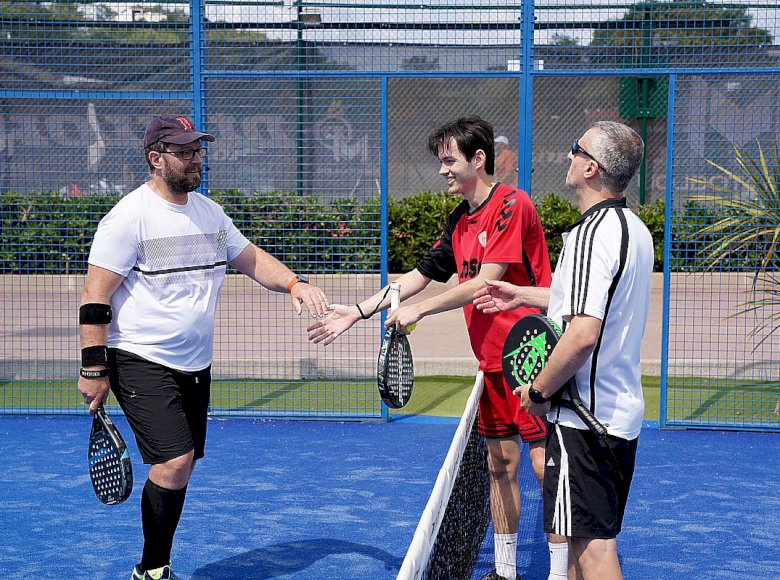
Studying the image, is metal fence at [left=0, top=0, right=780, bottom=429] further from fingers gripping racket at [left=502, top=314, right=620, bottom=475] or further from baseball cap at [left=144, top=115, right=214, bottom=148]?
fingers gripping racket at [left=502, top=314, right=620, bottom=475]

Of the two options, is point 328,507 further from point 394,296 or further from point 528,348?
point 528,348

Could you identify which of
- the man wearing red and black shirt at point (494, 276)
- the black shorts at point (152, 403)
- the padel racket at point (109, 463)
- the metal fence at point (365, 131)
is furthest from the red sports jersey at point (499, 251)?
the metal fence at point (365, 131)

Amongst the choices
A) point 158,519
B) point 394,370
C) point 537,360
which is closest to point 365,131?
point 394,370

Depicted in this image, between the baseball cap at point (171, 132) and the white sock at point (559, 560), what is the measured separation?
2.34 metres

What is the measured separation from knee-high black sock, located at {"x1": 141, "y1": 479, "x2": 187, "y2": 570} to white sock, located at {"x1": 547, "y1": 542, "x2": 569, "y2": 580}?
163 centimetres

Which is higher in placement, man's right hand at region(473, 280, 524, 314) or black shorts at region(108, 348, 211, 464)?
man's right hand at region(473, 280, 524, 314)

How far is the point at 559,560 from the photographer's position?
417 centimetres

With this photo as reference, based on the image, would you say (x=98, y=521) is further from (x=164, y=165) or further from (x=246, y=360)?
(x=246, y=360)

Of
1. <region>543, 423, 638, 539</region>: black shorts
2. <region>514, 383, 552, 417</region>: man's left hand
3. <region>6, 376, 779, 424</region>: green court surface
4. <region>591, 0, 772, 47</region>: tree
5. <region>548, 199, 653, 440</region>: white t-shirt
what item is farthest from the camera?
<region>6, 376, 779, 424</region>: green court surface

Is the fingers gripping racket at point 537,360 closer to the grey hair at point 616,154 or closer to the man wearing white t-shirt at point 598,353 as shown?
the man wearing white t-shirt at point 598,353

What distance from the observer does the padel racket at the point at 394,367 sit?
4148 millimetres

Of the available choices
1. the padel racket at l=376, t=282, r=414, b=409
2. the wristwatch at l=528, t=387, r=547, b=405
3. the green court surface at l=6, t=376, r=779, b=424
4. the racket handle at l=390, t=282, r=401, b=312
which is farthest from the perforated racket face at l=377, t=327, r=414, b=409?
the green court surface at l=6, t=376, r=779, b=424

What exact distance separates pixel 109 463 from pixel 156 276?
2.70 ft

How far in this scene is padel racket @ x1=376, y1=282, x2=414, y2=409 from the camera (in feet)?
13.6
